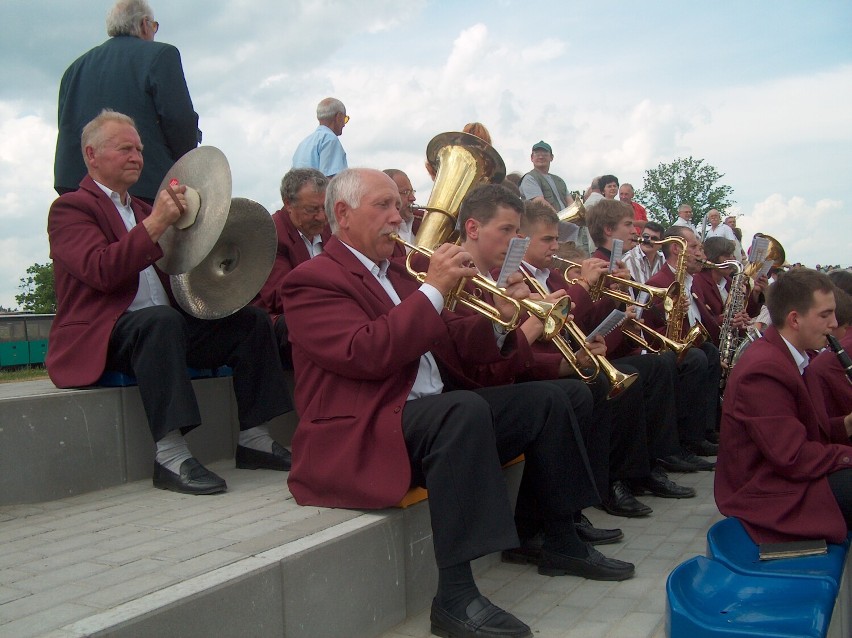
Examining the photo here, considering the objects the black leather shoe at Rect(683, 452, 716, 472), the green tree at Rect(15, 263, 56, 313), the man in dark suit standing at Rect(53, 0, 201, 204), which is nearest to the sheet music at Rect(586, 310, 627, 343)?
the black leather shoe at Rect(683, 452, 716, 472)

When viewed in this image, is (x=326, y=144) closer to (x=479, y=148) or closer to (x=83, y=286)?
(x=479, y=148)

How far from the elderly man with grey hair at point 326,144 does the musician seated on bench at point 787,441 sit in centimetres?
415

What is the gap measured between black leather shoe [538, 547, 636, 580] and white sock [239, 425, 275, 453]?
146 centimetres

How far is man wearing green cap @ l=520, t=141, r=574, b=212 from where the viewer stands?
884 cm

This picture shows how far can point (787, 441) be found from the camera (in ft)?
10.5

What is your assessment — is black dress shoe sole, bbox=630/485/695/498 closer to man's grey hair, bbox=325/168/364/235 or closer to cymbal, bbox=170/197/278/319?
cymbal, bbox=170/197/278/319

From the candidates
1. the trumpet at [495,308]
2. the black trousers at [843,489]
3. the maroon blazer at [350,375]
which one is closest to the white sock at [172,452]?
the maroon blazer at [350,375]

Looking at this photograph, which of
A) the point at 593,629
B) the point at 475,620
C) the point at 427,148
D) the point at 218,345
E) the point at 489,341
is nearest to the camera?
the point at 475,620

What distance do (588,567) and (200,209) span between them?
2.33m

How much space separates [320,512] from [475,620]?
0.71 metres

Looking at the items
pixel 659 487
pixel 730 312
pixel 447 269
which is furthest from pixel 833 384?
pixel 730 312

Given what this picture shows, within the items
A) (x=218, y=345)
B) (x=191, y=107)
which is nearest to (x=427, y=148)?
(x=191, y=107)

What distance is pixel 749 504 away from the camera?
3.31 meters

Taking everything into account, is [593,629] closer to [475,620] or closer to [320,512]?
[475,620]
